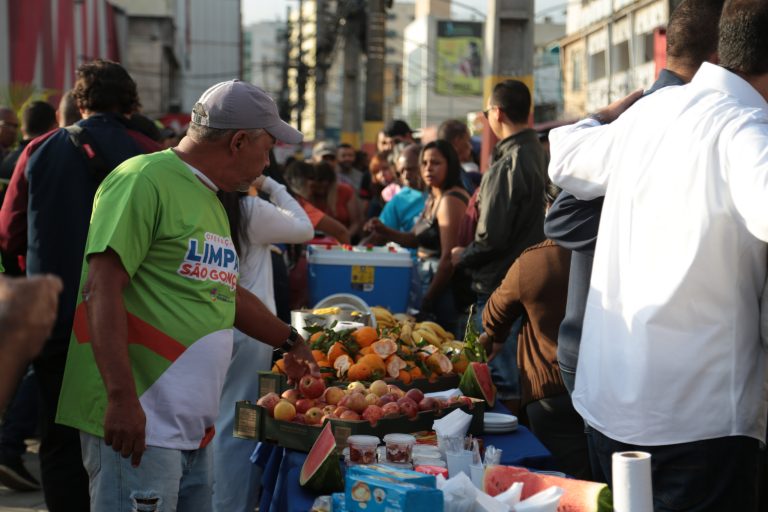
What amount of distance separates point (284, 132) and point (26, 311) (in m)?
2.34

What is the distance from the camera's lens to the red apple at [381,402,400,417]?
388cm

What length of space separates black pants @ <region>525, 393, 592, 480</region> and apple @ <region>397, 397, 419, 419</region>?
0.87m

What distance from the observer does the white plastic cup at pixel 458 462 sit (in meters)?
3.22

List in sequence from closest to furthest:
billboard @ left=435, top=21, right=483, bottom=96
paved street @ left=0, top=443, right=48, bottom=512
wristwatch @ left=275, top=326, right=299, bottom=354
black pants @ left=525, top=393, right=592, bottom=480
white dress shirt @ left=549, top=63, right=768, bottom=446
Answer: white dress shirt @ left=549, top=63, right=768, bottom=446 → wristwatch @ left=275, top=326, right=299, bottom=354 → black pants @ left=525, top=393, right=592, bottom=480 → paved street @ left=0, top=443, right=48, bottom=512 → billboard @ left=435, top=21, right=483, bottom=96

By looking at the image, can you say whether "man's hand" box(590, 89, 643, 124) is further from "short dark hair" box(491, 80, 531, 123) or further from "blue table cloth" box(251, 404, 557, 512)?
"short dark hair" box(491, 80, 531, 123)

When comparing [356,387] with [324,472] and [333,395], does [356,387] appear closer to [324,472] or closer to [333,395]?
[333,395]

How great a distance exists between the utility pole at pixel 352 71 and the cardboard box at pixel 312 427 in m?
27.5

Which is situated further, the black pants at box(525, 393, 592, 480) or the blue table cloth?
the black pants at box(525, 393, 592, 480)

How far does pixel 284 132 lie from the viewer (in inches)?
139

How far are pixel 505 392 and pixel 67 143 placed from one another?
2621mm

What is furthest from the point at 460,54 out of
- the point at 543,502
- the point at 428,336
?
the point at 543,502

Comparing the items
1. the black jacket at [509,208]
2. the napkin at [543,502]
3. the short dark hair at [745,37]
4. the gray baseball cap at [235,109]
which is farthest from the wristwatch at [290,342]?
the black jacket at [509,208]

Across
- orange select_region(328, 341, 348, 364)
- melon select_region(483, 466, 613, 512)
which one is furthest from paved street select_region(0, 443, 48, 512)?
melon select_region(483, 466, 613, 512)

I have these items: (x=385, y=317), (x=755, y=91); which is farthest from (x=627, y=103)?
(x=385, y=317)
